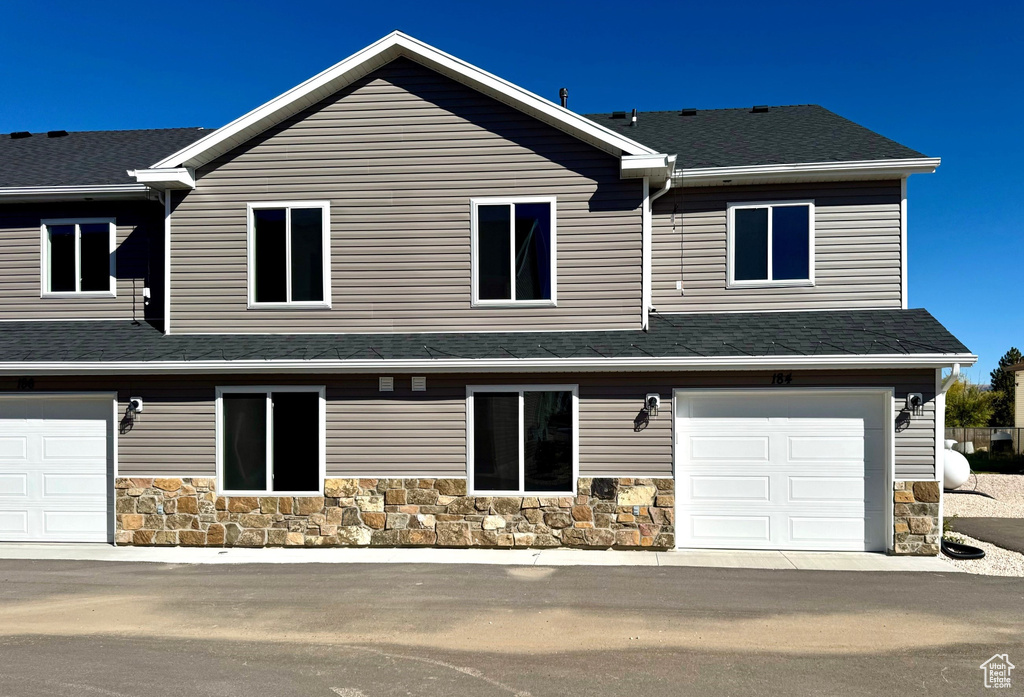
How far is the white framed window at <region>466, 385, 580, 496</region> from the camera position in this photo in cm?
1054

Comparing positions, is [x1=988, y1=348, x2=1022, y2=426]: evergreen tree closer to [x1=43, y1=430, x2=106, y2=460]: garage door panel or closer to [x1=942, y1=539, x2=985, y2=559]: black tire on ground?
[x1=942, y1=539, x2=985, y2=559]: black tire on ground

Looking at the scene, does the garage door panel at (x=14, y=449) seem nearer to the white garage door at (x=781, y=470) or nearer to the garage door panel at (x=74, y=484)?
the garage door panel at (x=74, y=484)

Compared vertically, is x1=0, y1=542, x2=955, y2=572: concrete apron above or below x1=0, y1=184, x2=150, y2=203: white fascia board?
below

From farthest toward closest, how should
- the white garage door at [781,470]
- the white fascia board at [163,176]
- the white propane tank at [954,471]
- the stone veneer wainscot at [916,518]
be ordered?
the white propane tank at [954,471], the white fascia board at [163,176], the white garage door at [781,470], the stone veneer wainscot at [916,518]

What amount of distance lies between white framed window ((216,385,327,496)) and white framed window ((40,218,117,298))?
3.40m

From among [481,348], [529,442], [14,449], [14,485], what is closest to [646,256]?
[481,348]

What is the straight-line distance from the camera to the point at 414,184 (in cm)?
1120

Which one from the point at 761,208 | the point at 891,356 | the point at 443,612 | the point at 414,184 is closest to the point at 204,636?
the point at 443,612

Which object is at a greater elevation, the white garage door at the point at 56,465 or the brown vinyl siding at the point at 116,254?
the brown vinyl siding at the point at 116,254

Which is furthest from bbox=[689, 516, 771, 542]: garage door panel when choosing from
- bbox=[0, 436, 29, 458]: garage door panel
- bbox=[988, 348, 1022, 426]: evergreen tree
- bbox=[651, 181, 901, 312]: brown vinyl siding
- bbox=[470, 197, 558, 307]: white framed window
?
bbox=[988, 348, 1022, 426]: evergreen tree

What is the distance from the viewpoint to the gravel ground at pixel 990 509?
378 inches

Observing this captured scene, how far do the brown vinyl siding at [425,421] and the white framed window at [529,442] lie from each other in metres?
0.13

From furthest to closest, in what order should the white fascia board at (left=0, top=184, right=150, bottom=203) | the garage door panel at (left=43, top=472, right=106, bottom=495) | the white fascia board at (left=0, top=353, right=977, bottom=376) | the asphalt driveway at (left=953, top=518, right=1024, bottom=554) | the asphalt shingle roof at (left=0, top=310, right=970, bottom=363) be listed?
the white fascia board at (left=0, top=184, right=150, bottom=203)
the garage door panel at (left=43, top=472, right=106, bottom=495)
the asphalt driveway at (left=953, top=518, right=1024, bottom=554)
the asphalt shingle roof at (left=0, top=310, right=970, bottom=363)
the white fascia board at (left=0, top=353, right=977, bottom=376)

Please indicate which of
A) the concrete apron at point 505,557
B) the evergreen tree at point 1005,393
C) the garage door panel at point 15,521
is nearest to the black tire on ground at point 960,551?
the concrete apron at point 505,557
